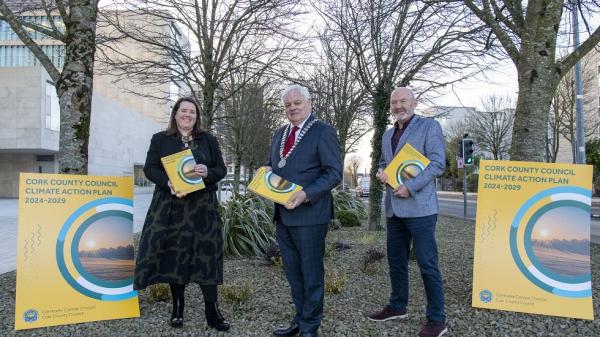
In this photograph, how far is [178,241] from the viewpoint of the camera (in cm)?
370

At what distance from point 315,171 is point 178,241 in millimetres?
1268

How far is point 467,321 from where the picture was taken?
149 inches

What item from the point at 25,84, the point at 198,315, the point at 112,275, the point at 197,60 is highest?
the point at 25,84

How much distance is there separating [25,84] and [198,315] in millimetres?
33537

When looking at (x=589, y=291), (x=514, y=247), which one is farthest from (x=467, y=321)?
(x=589, y=291)

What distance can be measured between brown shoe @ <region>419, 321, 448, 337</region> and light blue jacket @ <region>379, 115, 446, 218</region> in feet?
2.76

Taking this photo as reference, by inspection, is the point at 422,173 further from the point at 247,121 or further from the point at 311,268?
the point at 247,121

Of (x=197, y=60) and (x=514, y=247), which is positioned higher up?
(x=197, y=60)

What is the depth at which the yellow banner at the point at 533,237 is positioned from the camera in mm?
3840

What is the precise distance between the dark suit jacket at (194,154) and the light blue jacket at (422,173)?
1.44m

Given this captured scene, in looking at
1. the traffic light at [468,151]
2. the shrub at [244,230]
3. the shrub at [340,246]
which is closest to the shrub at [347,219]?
the shrub at [340,246]

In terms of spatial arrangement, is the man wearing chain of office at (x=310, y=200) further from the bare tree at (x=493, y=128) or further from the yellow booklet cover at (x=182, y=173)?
the bare tree at (x=493, y=128)

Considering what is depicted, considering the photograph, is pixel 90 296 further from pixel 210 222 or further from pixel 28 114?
pixel 28 114

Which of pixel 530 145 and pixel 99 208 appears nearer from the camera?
pixel 99 208
